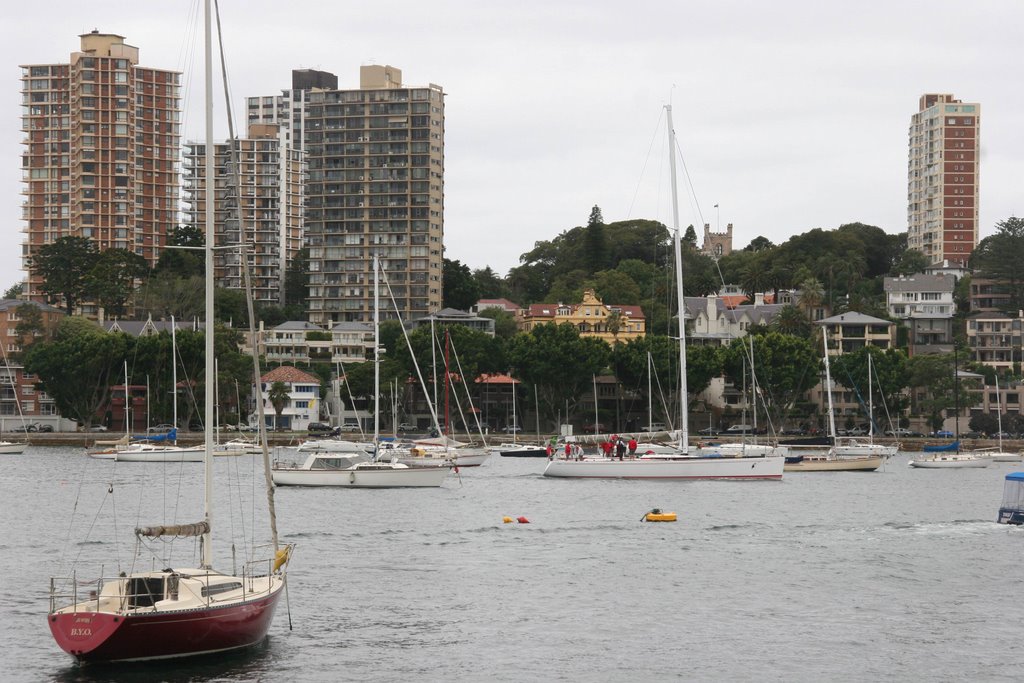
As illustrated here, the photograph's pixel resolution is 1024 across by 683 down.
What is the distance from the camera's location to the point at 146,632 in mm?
29688

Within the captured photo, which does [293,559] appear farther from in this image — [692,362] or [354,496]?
[692,362]

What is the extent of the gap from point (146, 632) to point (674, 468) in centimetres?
5246

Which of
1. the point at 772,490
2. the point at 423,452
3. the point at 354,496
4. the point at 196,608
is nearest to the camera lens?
the point at 196,608

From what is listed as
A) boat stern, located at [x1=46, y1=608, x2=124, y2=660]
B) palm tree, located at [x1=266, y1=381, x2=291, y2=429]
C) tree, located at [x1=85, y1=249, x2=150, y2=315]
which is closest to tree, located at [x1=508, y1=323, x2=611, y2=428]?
palm tree, located at [x1=266, y1=381, x2=291, y2=429]

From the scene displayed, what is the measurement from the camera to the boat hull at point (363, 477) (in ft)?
258

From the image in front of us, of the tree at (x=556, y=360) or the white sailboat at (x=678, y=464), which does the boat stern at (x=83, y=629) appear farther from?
the tree at (x=556, y=360)

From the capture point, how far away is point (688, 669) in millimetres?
33250

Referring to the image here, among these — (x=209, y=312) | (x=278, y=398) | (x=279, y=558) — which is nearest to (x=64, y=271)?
(x=278, y=398)

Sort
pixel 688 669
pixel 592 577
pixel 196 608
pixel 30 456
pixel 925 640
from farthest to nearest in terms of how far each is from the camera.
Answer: pixel 30 456 < pixel 592 577 < pixel 925 640 < pixel 688 669 < pixel 196 608

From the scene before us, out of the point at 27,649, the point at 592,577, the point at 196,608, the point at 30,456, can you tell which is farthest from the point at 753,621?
the point at 30,456

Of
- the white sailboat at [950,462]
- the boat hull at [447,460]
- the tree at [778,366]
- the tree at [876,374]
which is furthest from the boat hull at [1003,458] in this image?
the boat hull at [447,460]

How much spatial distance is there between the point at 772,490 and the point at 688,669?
52.0 meters

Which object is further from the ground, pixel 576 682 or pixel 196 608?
pixel 196 608

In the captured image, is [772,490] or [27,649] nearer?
[27,649]
